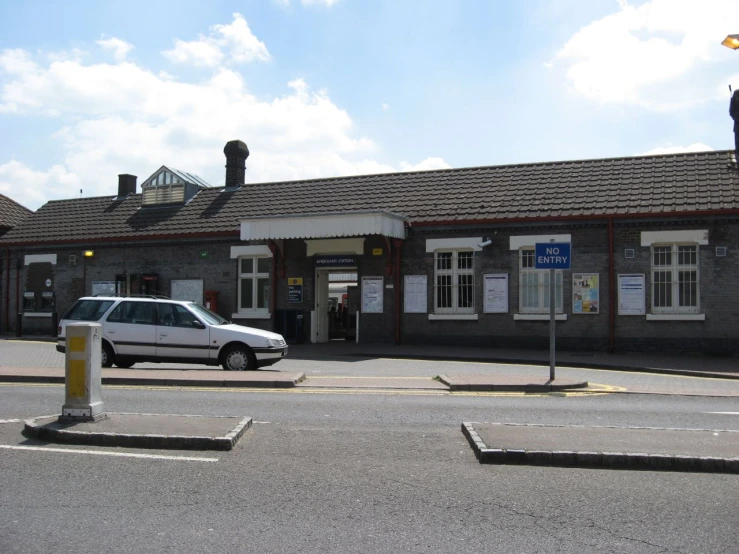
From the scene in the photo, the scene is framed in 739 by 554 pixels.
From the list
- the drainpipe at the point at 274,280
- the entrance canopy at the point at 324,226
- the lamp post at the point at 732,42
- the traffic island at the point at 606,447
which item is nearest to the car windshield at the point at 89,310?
the entrance canopy at the point at 324,226

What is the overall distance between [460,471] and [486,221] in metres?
15.7

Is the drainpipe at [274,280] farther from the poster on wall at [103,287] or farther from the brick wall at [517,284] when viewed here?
the poster on wall at [103,287]

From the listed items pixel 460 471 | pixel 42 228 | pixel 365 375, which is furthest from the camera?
pixel 42 228

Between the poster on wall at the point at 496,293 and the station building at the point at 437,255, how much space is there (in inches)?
1.6

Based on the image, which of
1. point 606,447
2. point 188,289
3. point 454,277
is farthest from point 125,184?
point 606,447

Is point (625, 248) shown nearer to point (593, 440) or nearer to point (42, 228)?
point (593, 440)

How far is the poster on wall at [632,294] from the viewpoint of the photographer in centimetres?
2052

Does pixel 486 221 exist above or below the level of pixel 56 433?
above

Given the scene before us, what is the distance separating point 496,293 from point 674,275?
15.6ft

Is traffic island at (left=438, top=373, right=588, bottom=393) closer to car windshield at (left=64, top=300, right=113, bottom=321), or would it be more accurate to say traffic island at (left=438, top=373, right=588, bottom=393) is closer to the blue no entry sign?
the blue no entry sign

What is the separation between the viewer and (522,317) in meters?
21.6

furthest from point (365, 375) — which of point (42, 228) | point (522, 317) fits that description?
point (42, 228)

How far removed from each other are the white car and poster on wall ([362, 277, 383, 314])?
7586 mm

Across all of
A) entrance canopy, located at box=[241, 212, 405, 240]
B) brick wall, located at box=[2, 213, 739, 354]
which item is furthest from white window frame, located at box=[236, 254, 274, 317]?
entrance canopy, located at box=[241, 212, 405, 240]
